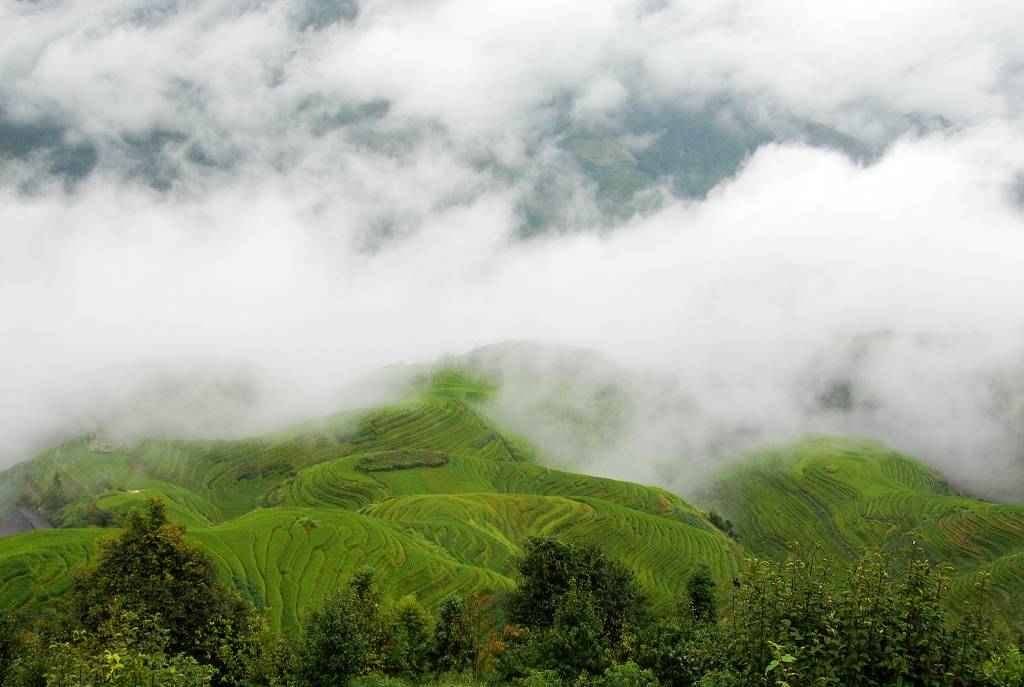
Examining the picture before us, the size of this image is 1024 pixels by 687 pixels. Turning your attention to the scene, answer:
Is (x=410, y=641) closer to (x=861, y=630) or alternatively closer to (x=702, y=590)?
(x=702, y=590)

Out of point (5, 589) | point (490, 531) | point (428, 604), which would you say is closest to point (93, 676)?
point (5, 589)

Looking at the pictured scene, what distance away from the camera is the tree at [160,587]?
52.8 meters

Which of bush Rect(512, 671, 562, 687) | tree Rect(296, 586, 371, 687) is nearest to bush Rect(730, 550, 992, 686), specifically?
bush Rect(512, 671, 562, 687)

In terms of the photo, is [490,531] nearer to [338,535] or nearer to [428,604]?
[338,535]

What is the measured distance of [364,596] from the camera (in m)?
68.4

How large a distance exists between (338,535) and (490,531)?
59.9 meters

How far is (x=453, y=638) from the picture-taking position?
6031 centimetres

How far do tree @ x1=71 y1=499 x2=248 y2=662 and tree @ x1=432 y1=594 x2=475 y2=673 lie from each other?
17628 mm

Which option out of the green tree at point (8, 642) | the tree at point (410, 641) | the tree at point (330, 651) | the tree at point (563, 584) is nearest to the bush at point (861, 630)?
the tree at point (330, 651)

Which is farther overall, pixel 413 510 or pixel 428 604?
pixel 413 510

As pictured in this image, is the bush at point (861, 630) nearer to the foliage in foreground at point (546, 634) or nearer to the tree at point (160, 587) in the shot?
the foliage in foreground at point (546, 634)

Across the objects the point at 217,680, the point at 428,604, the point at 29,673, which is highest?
the point at 29,673

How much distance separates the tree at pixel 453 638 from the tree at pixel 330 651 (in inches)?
490

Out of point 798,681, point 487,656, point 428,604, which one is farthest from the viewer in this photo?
point 428,604
